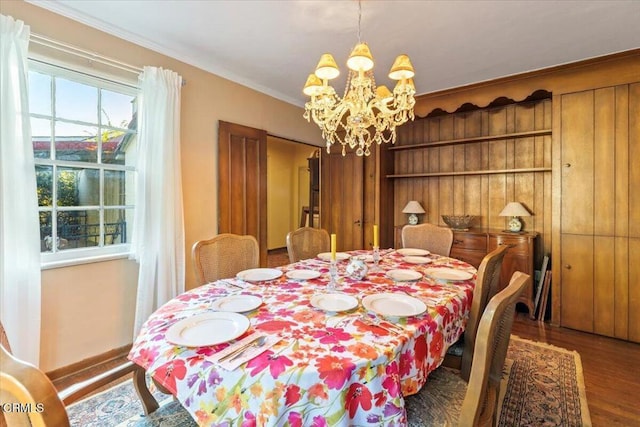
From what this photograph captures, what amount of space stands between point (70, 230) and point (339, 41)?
2496 millimetres

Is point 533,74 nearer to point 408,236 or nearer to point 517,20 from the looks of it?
point 517,20

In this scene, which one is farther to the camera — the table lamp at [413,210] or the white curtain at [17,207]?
the table lamp at [413,210]

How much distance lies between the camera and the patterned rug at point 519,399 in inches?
63.4

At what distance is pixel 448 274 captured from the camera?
177 centimetres

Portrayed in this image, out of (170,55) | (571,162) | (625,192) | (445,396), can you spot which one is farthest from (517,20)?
(170,55)

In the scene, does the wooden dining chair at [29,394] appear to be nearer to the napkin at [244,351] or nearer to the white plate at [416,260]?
the napkin at [244,351]

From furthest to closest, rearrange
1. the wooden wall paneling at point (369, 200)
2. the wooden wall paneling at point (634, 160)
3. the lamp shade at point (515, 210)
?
the wooden wall paneling at point (369, 200), the lamp shade at point (515, 210), the wooden wall paneling at point (634, 160)

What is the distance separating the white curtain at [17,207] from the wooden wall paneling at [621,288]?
14.6ft

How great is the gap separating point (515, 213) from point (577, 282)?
82 centimetres

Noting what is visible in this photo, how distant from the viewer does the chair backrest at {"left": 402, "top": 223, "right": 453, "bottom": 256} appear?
264cm

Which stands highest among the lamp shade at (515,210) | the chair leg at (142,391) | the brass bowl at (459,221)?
the lamp shade at (515,210)

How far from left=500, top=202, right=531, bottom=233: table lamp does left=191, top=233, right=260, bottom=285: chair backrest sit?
2732mm

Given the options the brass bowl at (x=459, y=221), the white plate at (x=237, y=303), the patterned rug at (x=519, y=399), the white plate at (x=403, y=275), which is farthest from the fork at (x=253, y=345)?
the brass bowl at (x=459, y=221)

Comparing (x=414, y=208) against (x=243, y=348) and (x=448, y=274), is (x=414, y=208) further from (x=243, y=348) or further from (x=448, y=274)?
(x=243, y=348)
